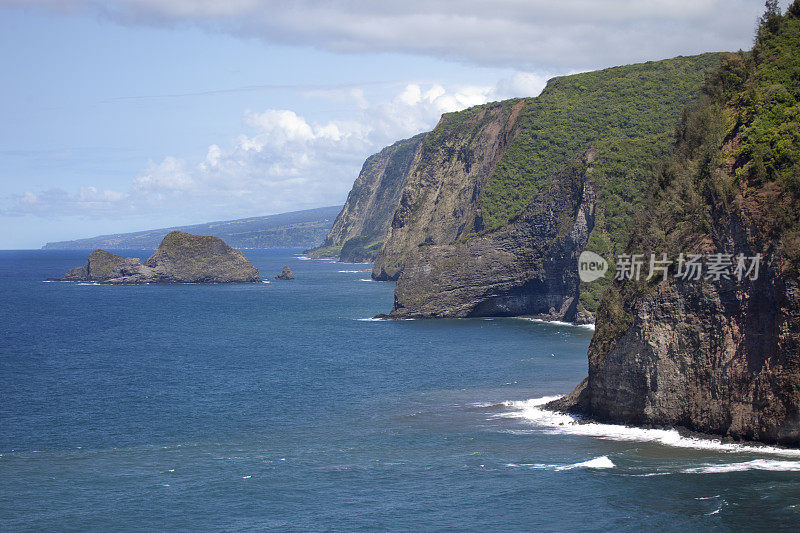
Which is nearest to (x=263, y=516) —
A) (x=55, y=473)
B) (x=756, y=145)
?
(x=55, y=473)

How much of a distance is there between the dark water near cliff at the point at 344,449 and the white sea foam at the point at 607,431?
21 centimetres

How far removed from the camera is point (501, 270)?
408 feet

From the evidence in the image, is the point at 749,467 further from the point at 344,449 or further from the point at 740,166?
the point at 344,449

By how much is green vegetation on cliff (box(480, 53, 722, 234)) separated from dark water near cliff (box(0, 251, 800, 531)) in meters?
41.3

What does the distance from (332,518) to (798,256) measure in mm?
29252

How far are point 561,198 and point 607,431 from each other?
76070mm

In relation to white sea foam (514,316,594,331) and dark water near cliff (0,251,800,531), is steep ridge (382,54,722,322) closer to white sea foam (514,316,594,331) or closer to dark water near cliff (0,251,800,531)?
white sea foam (514,316,594,331)

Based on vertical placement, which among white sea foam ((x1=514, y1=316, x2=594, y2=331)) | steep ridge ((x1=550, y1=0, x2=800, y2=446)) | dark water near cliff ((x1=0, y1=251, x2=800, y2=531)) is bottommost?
dark water near cliff ((x1=0, y1=251, x2=800, y2=531))

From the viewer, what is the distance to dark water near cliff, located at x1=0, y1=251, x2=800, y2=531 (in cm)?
4053

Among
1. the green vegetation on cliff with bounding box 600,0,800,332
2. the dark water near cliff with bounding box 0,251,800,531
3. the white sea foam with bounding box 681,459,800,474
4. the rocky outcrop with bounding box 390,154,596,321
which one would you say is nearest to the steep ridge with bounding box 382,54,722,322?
the rocky outcrop with bounding box 390,154,596,321

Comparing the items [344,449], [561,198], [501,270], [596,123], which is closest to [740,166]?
[344,449]

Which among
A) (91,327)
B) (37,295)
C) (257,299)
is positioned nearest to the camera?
(91,327)

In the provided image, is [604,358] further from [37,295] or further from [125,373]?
[37,295]

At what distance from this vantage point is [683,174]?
5594 cm
